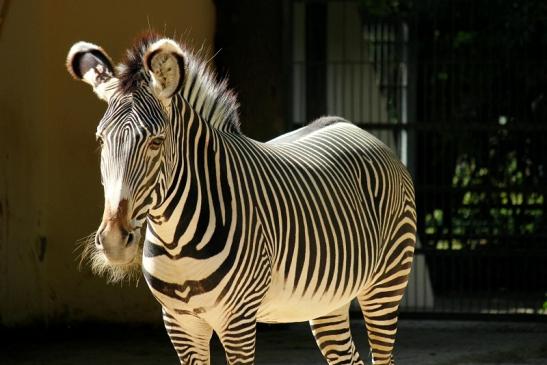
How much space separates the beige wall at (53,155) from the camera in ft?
26.7

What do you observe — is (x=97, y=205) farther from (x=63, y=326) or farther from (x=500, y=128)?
(x=500, y=128)

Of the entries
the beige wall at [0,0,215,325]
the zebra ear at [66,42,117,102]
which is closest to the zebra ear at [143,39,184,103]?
the zebra ear at [66,42,117,102]

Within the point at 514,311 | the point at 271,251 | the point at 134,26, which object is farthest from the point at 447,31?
the point at 271,251

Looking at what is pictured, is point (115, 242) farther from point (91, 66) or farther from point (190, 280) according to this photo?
point (91, 66)

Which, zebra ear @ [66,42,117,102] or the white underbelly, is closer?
zebra ear @ [66,42,117,102]

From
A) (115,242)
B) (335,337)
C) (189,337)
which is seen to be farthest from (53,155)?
(115,242)

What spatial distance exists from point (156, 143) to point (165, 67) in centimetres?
29

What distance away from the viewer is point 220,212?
14.8 feet

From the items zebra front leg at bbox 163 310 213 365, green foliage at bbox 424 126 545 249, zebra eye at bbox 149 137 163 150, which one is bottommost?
green foliage at bbox 424 126 545 249

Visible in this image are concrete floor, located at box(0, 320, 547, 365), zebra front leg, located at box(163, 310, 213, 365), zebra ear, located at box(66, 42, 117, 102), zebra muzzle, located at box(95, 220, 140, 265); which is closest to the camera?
zebra muzzle, located at box(95, 220, 140, 265)

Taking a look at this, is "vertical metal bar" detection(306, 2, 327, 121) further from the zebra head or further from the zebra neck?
the zebra head

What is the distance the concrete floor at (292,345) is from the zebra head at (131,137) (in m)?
3.38

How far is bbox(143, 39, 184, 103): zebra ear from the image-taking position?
4137 mm

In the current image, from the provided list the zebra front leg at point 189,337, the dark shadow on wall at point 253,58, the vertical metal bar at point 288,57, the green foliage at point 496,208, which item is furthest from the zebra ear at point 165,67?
the green foliage at point 496,208
